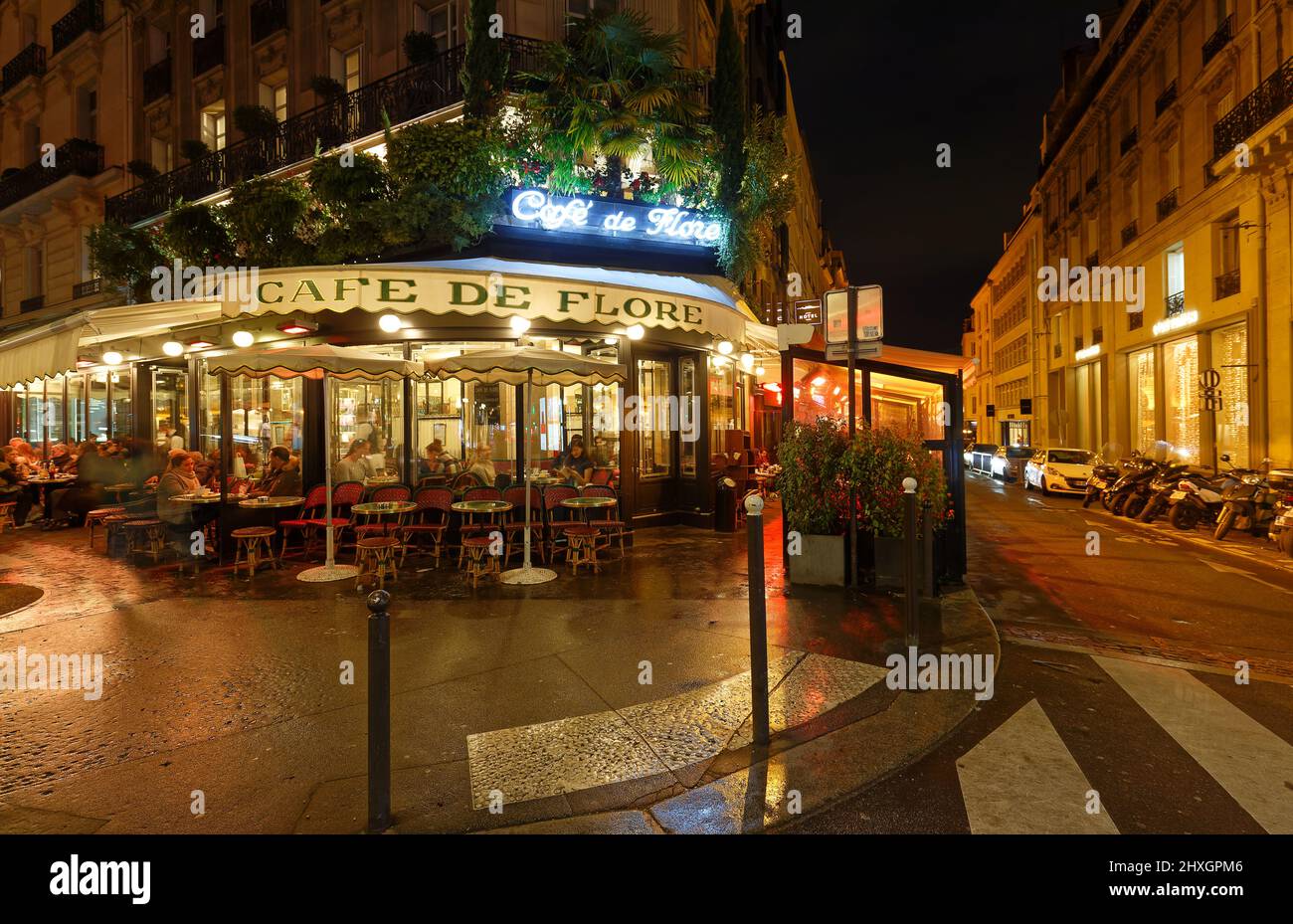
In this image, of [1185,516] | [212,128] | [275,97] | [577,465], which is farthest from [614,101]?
[1185,516]

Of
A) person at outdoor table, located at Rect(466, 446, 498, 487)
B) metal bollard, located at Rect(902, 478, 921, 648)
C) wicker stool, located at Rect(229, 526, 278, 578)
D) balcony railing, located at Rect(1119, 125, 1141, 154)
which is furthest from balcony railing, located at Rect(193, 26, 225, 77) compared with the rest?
balcony railing, located at Rect(1119, 125, 1141, 154)

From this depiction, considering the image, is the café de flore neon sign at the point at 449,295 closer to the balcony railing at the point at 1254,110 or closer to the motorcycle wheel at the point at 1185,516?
the motorcycle wheel at the point at 1185,516

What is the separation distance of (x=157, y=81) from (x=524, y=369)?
1944 cm

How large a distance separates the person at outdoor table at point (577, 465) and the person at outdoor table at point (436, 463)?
1865mm

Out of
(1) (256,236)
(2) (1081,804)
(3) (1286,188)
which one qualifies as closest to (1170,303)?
(3) (1286,188)

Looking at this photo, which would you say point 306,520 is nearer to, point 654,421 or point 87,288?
point 654,421

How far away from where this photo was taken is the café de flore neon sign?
9.02 metres

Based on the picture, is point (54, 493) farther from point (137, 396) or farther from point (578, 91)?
point (578, 91)

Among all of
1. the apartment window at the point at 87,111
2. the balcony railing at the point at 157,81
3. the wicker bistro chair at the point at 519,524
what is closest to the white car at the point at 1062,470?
the wicker bistro chair at the point at 519,524

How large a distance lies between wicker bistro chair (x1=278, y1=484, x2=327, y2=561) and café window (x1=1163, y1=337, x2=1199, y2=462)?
939 inches

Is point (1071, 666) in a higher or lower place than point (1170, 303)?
lower
